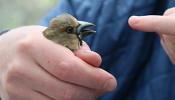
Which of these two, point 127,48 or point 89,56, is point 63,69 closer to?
point 89,56

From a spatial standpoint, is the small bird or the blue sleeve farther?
the blue sleeve

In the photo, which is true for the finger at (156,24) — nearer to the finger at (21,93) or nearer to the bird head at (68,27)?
the bird head at (68,27)

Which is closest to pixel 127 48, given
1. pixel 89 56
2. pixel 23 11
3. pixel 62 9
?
pixel 62 9

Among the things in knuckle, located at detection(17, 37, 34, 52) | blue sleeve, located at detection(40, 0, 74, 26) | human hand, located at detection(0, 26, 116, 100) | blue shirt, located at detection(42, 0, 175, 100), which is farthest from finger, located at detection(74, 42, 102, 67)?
blue sleeve, located at detection(40, 0, 74, 26)

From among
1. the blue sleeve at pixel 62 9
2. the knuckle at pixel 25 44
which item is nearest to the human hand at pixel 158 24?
the knuckle at pixel 25 44

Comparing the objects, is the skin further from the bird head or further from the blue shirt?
the blue shirt

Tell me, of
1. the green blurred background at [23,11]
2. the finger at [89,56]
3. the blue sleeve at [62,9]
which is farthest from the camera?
the green blurred background at [23,11]
